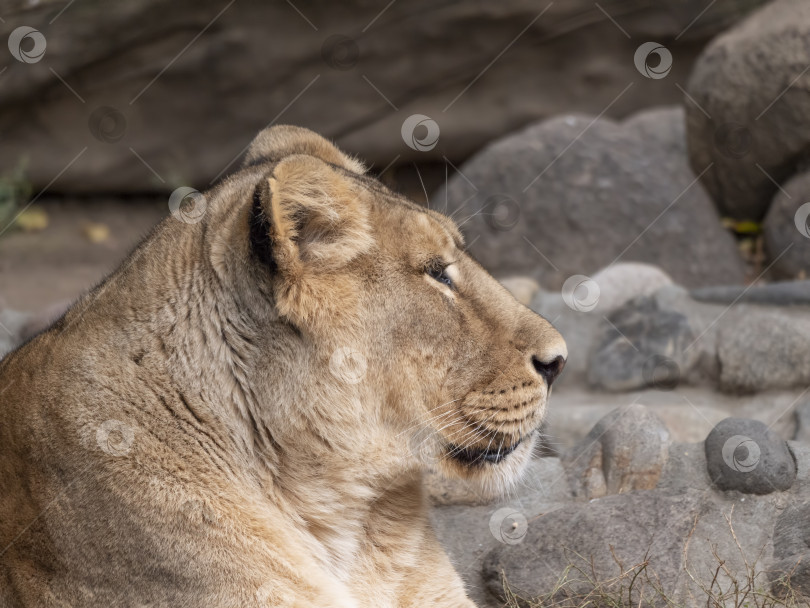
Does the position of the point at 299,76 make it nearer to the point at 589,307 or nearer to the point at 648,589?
the point at 589,307

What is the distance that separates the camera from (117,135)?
9.87 m

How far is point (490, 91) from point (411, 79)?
3.48 feet

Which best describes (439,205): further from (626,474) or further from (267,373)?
(267,373)

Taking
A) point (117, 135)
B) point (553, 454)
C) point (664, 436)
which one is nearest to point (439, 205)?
point (117, 135)

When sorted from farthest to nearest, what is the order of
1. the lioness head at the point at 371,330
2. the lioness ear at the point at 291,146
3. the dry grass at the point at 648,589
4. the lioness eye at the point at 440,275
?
the lioness ear at the point at 291,146
the dry grass at the point at 648,589
the lioness eye at the point at 440,275
the lioness head at the point at 371,330

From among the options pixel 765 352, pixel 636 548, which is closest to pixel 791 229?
pixel 765 352

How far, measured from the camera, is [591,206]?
827 centimetres

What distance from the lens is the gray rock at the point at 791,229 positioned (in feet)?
23.3

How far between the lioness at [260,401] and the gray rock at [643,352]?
303cm

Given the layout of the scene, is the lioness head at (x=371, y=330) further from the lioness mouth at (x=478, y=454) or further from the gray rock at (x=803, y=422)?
the gray rock at (x=803, y=422)

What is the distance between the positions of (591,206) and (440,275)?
219 inches

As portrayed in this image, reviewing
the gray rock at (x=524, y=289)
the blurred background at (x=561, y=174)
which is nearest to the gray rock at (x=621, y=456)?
the blurred background at (x=561, y=174)

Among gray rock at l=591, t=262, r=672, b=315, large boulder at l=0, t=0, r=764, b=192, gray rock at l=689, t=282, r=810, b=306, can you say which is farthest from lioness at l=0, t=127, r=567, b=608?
large boulder at l=0, t=0, r=764, b=192

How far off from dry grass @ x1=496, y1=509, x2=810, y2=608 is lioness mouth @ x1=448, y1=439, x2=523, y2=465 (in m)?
0.56
